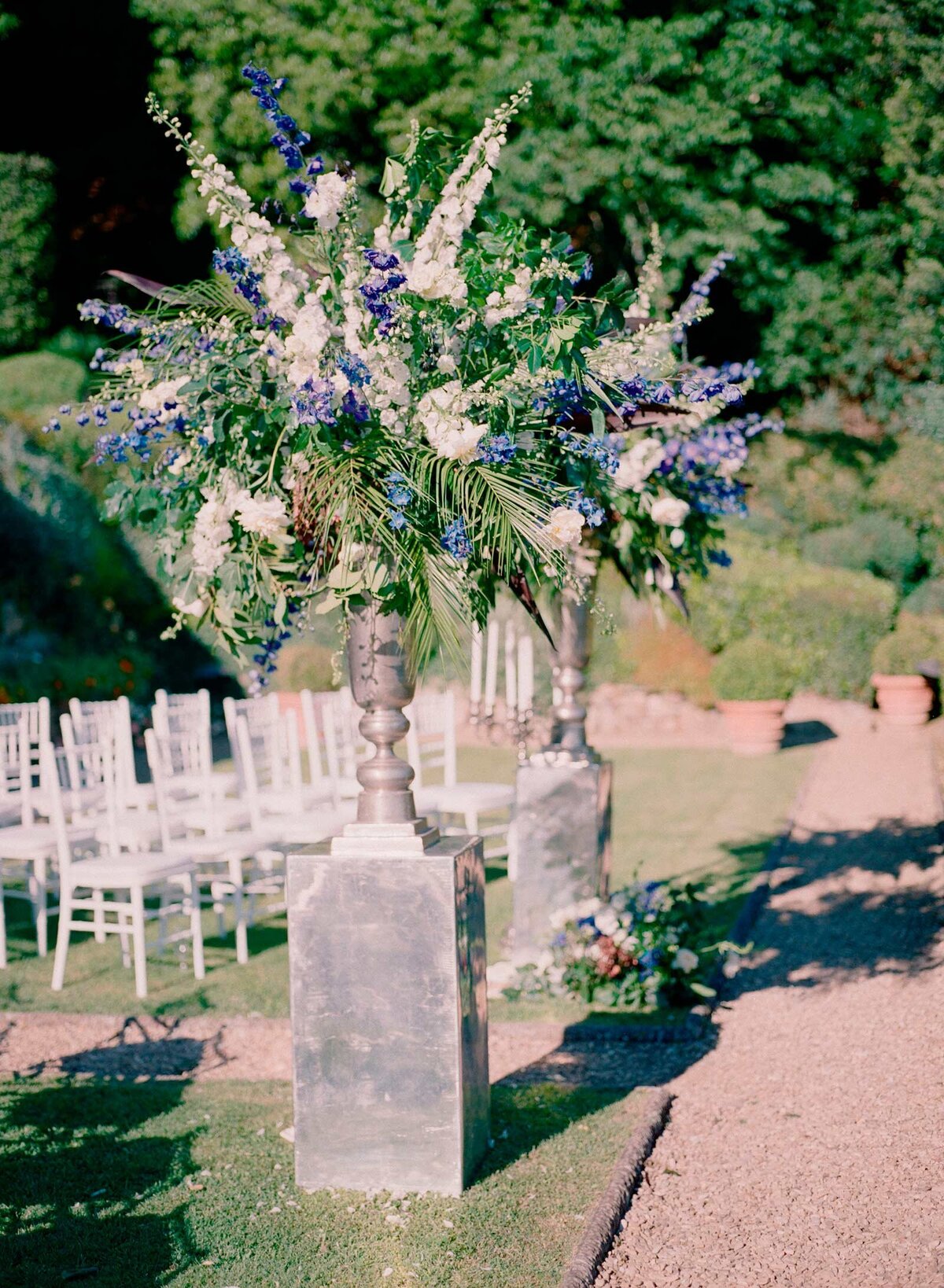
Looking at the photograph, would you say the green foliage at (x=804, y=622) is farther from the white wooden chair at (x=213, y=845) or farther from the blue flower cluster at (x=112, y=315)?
the blue flower cluster at (x=112, y=315)

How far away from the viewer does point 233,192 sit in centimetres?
332

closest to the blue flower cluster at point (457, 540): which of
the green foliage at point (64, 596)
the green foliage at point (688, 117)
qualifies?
the green foliage at point (64, 596)

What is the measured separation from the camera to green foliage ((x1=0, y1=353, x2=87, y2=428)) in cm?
1675

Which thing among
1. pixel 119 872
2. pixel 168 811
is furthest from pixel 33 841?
pixel 119 872

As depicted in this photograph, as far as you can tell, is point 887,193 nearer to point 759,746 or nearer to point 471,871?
point 759,746

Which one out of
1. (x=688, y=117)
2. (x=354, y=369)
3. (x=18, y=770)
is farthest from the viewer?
(x=688, y=117)

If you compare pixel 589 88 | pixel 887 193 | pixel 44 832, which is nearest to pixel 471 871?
pixel 44 832

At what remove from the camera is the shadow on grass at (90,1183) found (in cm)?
311

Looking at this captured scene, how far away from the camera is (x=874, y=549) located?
19531 mm

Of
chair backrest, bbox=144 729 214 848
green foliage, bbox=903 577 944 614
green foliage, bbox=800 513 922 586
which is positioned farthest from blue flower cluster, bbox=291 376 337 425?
green foliage, bbox=800 513 922 586

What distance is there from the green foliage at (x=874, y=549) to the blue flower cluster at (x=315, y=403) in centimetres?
1741

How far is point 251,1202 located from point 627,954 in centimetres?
227

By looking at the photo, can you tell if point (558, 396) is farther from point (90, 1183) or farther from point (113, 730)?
point (113, 730)

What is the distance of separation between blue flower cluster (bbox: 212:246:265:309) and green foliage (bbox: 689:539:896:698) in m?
13.0
